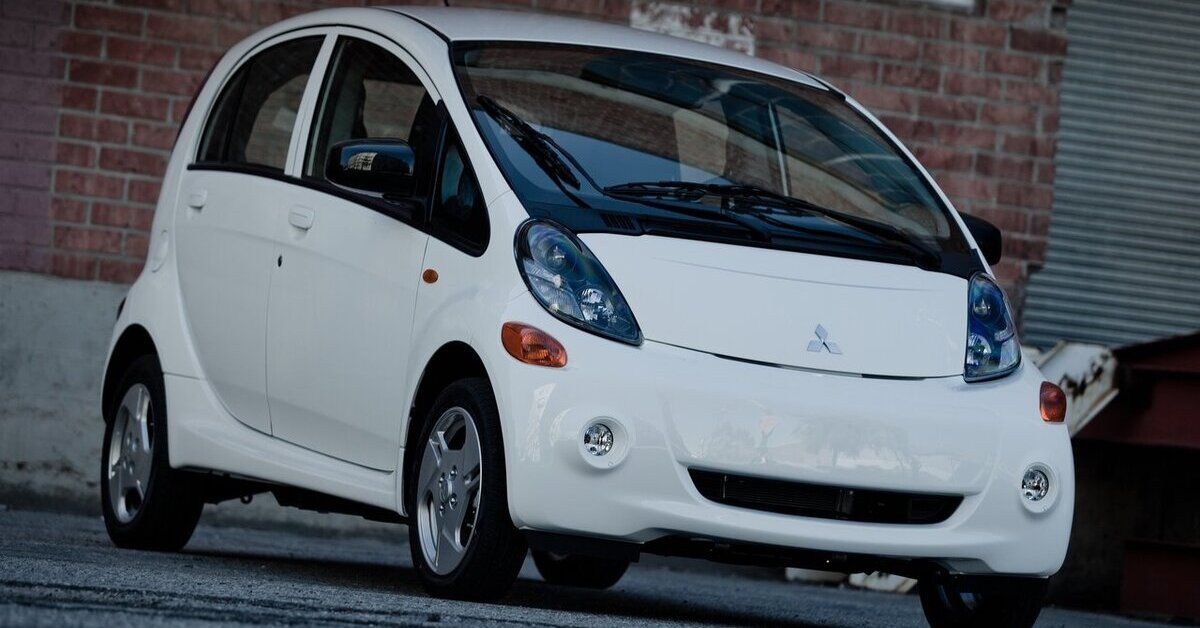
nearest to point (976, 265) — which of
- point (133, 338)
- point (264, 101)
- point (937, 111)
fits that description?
point (264, 101)

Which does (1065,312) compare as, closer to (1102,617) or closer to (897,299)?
(1102,617)

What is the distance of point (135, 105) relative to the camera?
30.7 feet

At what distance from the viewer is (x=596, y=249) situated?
5.05m

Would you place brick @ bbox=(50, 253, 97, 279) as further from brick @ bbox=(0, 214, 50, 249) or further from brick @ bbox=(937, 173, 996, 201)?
brick @ bbox=(937, 173, 996, 201)

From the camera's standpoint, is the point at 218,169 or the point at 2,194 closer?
the point at 218,169

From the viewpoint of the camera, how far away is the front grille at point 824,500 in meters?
4.93

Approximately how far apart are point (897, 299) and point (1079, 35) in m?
5.09

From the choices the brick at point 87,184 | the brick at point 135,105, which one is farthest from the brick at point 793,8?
the brick at point 87,184

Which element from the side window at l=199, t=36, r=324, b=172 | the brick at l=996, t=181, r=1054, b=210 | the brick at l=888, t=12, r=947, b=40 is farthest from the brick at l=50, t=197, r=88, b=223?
the brick at l=996, t=181, r=1054, b=210

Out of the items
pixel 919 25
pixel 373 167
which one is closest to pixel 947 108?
pixel 919 25

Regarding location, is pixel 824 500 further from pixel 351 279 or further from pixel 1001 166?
pixel 1001 166

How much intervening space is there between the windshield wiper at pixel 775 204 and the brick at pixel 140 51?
4.43 meters

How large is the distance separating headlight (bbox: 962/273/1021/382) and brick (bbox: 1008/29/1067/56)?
459 cm

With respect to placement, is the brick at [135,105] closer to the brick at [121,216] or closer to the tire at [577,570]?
the brick at [121,216]
